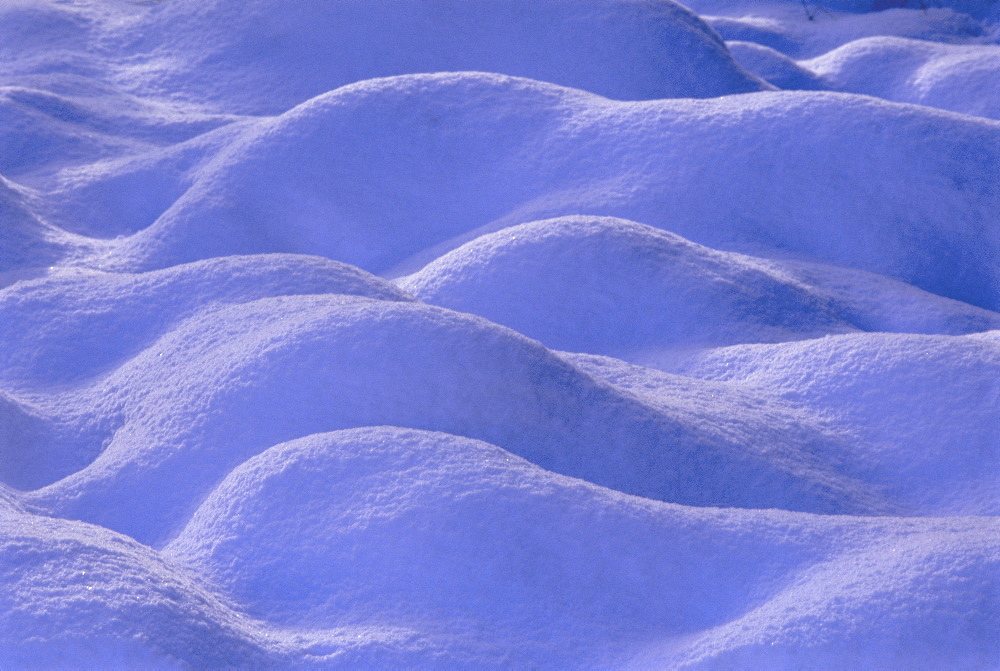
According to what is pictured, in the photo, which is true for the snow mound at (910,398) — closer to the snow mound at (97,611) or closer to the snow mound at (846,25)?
the snow mound at (97,611)

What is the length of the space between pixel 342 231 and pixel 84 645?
1.80 meters

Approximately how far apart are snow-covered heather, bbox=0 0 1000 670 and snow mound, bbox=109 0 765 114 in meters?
0.02

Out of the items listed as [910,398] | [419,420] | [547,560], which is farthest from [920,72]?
[547,560]

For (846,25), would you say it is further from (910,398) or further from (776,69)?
(910,398)

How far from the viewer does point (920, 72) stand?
425 centimetres

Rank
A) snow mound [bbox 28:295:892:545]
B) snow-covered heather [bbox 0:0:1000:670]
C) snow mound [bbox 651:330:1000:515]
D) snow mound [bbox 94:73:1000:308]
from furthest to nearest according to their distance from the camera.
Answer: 1. snow mound [bbox 94:73:1000:308]
2. snow mound [bbox 651:330:1000:515]
3. snow mound [bbox 28:295:892:545]
4. snow-covered heather [bbox 0:0:1000:670]

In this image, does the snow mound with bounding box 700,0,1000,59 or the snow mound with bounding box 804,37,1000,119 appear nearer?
the snow mound with bounding box 804,37,1000,119

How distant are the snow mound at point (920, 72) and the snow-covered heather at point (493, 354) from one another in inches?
1.2

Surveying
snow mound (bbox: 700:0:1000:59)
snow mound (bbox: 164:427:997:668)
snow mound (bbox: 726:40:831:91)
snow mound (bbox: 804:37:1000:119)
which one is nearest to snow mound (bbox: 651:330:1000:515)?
snow mound (bbox: 164:427:997:668)

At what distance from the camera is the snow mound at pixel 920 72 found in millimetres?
3891

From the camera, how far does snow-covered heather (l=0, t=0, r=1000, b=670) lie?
1.43m

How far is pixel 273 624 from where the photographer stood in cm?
149

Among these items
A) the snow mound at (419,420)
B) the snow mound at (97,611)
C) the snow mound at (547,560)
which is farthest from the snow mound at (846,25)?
the snow mound at (97,611)

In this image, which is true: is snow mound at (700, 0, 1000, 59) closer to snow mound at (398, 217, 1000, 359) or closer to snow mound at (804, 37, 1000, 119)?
snow mound at (804, 37, 1000, 119)
